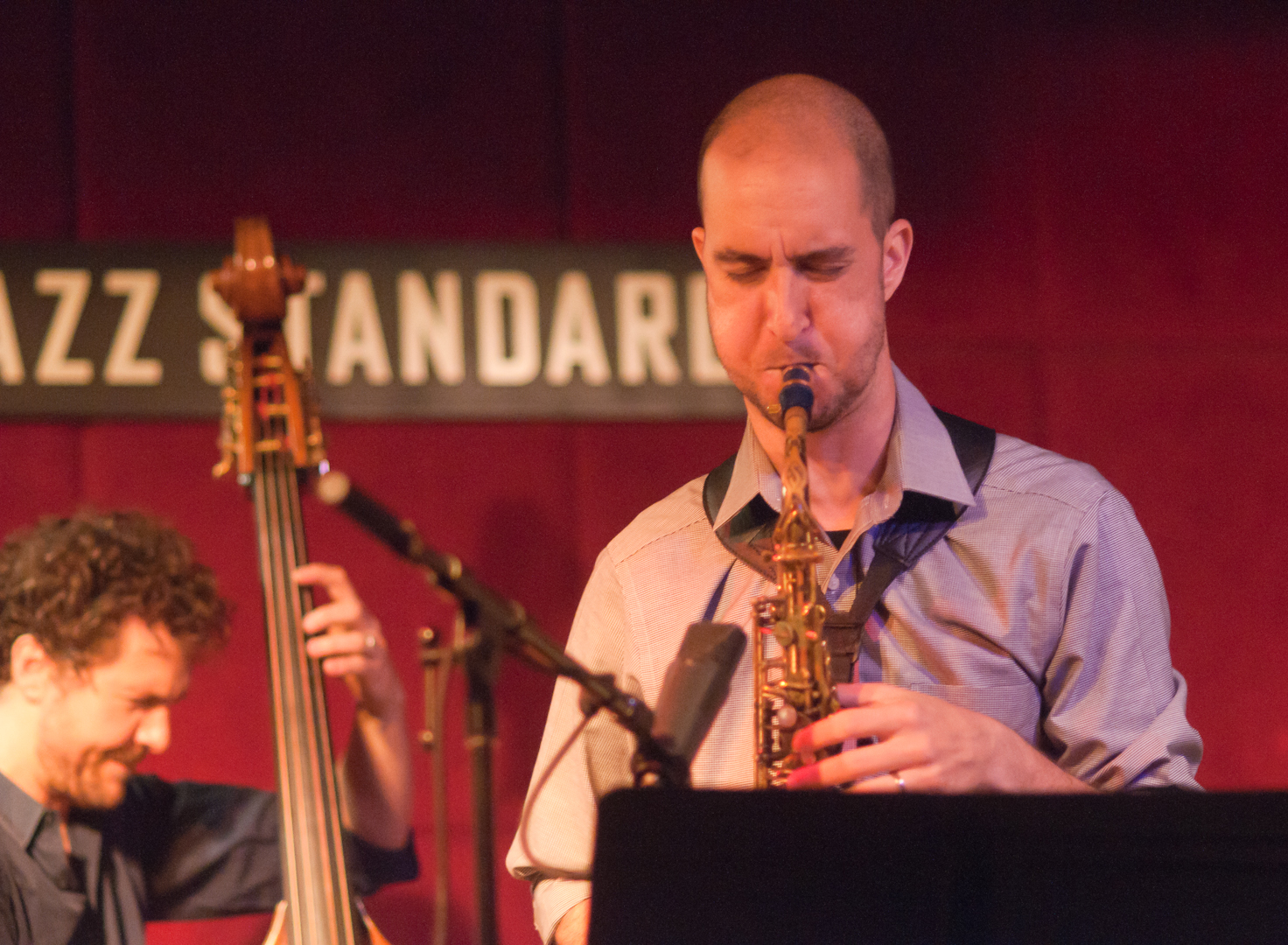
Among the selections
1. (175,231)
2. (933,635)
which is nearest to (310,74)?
(175,231)

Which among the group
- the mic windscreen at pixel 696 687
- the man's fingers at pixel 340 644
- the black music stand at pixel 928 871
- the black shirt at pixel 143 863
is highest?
the man's fingers at pixel 340 644

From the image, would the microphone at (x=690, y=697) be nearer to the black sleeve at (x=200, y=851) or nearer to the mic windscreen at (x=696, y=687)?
the mic windscreen at (x=696, y=687)

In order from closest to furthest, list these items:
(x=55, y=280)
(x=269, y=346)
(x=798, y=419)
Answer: (x=798, y=419), (x=269, y=346), (x=55, y=280)

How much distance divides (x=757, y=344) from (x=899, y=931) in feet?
2.52

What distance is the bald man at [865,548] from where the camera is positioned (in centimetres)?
158

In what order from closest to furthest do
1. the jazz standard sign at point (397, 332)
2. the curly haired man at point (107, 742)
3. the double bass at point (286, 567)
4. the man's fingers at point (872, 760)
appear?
the man's fingers at point (872, 760)
the double bass at point (286, 567)
the curly haired man at point (107, 742)
the jazz standard sign at point (397, 332)

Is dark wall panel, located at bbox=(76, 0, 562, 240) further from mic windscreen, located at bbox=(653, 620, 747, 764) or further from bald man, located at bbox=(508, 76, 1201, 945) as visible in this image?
mic windscreen, located at bbox=(653, 620, 747, 764)

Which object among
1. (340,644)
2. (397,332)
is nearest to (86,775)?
(340,644)

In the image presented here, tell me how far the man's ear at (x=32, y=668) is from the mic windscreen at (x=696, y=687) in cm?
127

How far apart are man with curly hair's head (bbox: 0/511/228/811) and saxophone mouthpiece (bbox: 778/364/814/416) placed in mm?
1106

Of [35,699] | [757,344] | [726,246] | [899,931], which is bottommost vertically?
[899,931]

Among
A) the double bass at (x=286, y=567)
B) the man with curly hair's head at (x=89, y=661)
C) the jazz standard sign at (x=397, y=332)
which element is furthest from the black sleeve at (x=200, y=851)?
the jazz standard sign at (x=397, y=332)

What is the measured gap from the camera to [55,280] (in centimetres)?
242

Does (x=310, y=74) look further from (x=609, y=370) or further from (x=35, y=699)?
Answer: (x=35, y=699)
